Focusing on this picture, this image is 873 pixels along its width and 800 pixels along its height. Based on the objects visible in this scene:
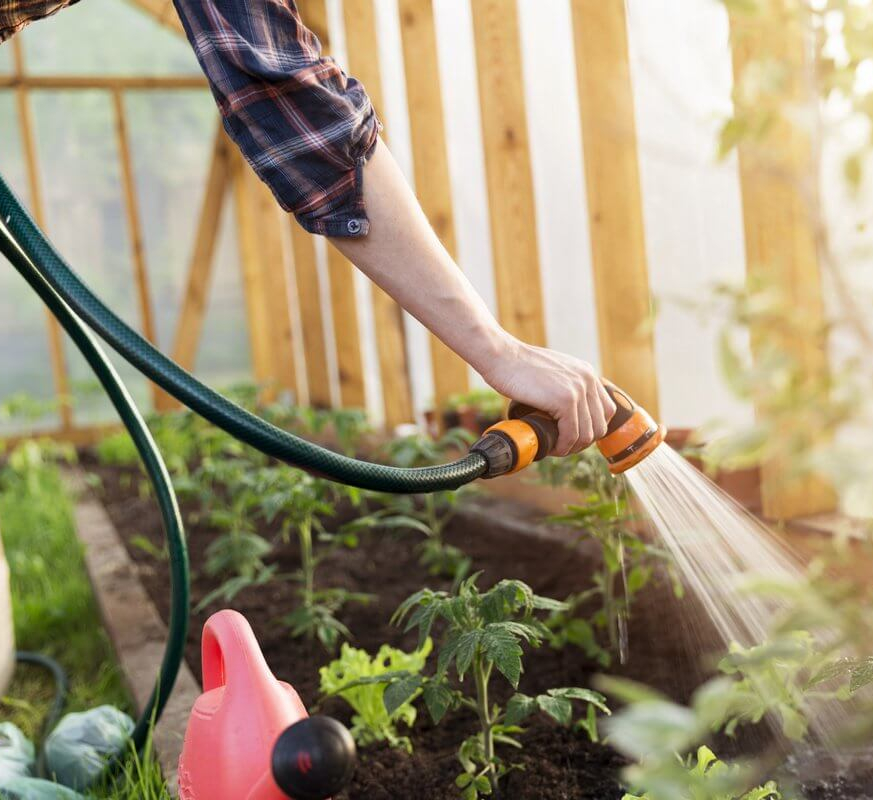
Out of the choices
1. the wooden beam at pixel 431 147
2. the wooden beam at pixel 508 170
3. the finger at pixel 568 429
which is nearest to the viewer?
the finger at pixel 568 429

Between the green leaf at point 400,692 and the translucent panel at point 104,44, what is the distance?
5.93 metres

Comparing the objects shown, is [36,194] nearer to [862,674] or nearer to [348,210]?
[348,210]

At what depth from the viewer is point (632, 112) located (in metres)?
2.47

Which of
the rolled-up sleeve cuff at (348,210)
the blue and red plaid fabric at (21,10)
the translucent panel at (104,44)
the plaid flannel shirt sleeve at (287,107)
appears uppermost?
the translucent panel at (104,44)

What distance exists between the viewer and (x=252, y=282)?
22.0 feet

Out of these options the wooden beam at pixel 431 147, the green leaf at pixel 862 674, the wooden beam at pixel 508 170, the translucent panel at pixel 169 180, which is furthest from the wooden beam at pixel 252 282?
the green leaf at pixel 862 674

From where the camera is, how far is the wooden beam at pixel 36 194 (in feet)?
20.0

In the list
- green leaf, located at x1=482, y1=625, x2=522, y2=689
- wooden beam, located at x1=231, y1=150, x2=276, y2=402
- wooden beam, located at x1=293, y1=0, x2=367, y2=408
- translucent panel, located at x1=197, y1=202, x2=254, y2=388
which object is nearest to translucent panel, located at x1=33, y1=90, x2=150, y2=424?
translucent panel, located at x1=197, y1=202, x2=254, y2=388

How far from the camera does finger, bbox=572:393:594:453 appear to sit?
47.4 inches

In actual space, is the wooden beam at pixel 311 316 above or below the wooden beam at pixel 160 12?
below

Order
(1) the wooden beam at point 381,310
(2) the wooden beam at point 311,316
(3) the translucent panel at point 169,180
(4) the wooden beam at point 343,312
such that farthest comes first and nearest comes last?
(3) the translucent panel at point 169,180, (2) the wooden beam at point 311,316, (4) the wooden beam at point 343,312, (1) the wooden beam at point 381,310

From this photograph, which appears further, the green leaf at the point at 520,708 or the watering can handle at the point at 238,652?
the green leaf at the point at 520,708

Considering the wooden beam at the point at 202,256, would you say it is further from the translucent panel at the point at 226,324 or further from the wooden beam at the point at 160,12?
the wooden beam at the point at 160,12

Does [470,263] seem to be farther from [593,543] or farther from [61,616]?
[61,616]
